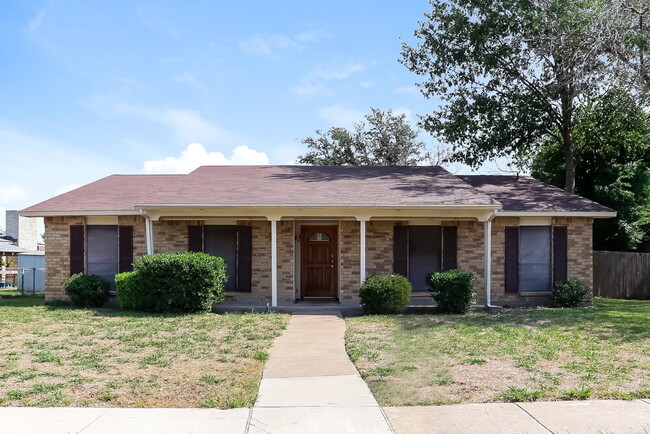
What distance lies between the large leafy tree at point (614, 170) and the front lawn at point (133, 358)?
54.5ft

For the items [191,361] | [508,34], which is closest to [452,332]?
[191,361]

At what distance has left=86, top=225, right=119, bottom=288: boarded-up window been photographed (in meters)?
15.0

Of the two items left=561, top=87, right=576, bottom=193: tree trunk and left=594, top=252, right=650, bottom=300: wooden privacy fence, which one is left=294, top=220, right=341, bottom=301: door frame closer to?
left=594, top=252, right=650, bottom=300: wooden privacy fence

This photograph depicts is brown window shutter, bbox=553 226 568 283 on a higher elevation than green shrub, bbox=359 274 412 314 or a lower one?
higher

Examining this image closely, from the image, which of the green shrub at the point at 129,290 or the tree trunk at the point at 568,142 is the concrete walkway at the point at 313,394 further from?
→ the tree trunk at the point at 568,142

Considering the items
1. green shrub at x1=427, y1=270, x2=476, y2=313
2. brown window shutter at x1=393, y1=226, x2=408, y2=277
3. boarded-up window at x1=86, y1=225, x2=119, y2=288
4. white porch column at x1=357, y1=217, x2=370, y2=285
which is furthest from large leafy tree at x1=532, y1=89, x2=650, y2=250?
boarded-up window at x1=86, y1=225, x2=119, y2=288

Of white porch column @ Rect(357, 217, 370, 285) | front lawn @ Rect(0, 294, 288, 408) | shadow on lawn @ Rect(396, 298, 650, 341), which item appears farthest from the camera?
white porch column @ Rect(357, 217, 370, 285)

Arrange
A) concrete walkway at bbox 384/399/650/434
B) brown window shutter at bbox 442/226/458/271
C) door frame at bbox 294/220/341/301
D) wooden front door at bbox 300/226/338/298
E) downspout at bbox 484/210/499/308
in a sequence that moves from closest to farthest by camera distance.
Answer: concrete walkway at bbox 384/399/650/434 → downspout at bbox 484/210/499/308 → brown window shutter at bbox 442/226/458/271 → door frame at bbox 294/220/341/301 → wooden front door at bbox 300/226/338/298

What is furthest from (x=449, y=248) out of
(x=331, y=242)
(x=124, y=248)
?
(x=124, y=248)

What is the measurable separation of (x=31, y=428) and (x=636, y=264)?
65.6 feet

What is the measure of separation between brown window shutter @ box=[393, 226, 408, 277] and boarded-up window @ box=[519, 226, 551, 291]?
317cm

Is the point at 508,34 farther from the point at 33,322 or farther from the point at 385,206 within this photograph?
the point at 33,322

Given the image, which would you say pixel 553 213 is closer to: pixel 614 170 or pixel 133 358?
pixel 614 170

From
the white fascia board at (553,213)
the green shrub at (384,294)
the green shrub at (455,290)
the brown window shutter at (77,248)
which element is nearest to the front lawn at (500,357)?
the green shrub at (384,294)
